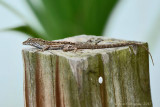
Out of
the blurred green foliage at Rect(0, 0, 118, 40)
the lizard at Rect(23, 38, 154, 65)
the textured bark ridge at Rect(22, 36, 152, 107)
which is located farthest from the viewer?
the blurred green foliage at Rect(0, 0, 118, 40)

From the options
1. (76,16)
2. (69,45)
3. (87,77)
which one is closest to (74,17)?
(76,16)

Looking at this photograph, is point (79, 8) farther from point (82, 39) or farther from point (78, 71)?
point (78, 71)

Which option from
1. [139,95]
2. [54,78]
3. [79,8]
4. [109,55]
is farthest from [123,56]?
[79,8]

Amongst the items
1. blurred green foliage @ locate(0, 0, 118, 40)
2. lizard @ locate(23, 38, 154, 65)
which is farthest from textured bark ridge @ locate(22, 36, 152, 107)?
blurred green foliage @ locate(0, 0, 118, 40)

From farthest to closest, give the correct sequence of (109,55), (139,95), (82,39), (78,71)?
(82,39), (139,95), (109,55), (78,71)

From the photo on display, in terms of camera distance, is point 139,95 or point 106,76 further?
point 139,95

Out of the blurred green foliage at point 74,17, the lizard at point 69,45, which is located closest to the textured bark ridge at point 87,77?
the lizard at point 69,45

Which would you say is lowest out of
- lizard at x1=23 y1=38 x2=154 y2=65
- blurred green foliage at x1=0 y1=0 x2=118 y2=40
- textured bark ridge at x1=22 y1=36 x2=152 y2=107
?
textured bark ridge at x1=22 y1=36 x2=152 y2=107

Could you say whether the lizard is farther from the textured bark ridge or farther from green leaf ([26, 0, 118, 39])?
green leaf ([26, 0, 118, 39])
